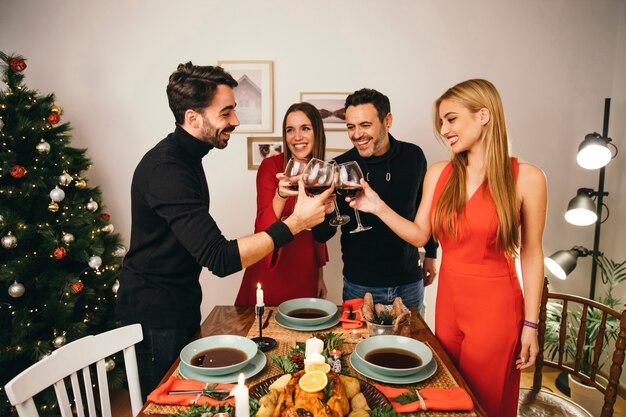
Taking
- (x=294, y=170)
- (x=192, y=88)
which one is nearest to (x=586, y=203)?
(x=294, y=170)

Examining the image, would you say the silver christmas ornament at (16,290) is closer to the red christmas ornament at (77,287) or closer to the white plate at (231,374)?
the red christmas ornament at (77,287)

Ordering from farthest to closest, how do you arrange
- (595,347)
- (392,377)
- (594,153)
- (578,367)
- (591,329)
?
(591,329) < (594,153) < (578,367) < (595,347) < (392,377)

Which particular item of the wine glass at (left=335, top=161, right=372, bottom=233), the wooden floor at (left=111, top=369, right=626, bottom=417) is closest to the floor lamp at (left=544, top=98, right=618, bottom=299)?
the wooden floor at (left=111, top=369, right=626, bottom=417)

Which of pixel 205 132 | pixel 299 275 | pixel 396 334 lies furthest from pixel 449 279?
pixel 205 132

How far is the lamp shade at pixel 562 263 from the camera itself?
2.67 m

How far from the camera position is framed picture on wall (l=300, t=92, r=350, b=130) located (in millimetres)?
3068

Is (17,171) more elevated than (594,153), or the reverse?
(594,153)

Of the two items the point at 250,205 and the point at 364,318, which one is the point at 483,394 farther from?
the point at 250,205

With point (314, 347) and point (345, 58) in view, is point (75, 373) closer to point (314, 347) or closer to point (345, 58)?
point (314, 347)

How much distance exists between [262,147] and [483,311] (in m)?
2.05

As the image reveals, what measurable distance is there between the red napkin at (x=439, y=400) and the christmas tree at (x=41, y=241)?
80.1 inches

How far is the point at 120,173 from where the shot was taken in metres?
3.17

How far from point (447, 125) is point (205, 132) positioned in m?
0.96

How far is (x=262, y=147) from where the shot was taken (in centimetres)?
313
